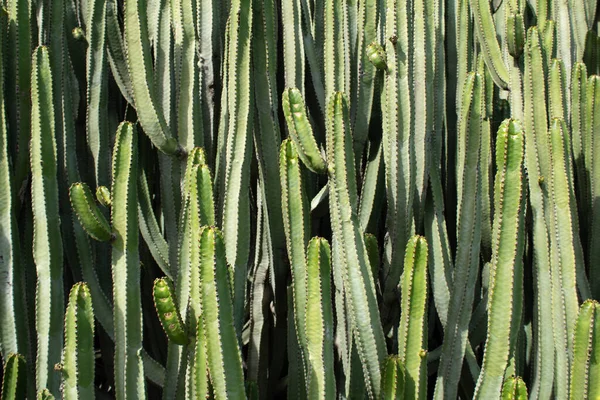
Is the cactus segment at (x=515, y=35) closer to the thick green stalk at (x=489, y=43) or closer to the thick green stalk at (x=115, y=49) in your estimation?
the thick green stalk at (x=489, y=43)

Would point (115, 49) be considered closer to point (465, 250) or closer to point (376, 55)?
point (376, 55)

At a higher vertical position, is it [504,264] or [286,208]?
[286,208]

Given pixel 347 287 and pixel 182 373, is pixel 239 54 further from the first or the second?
pixel 182 373

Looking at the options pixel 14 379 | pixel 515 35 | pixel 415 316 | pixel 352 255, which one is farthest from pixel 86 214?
pixel 515 35

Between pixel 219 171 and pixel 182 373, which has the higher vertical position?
pixel 219 171

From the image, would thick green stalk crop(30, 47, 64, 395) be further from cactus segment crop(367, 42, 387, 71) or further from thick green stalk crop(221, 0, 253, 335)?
cactus segment crop(367, 42, 387, 71)

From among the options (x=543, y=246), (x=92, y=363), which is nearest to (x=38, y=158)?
(x=92, y=363)

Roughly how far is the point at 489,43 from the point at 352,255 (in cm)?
133

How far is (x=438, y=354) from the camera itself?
2.34 metres

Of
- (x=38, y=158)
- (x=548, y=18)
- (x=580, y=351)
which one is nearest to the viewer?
(x=580, y=351)

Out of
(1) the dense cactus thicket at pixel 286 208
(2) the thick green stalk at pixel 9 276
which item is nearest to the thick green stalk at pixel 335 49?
(1) the dense cactus thicket at pixel 286 208

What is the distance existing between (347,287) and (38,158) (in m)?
0.99

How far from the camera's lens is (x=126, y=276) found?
206cm

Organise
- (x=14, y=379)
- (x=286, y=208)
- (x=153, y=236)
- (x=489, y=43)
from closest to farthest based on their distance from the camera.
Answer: (x=14, y=379), (x=286, y=208), (x=153, y=236), (x=489, y=43)
